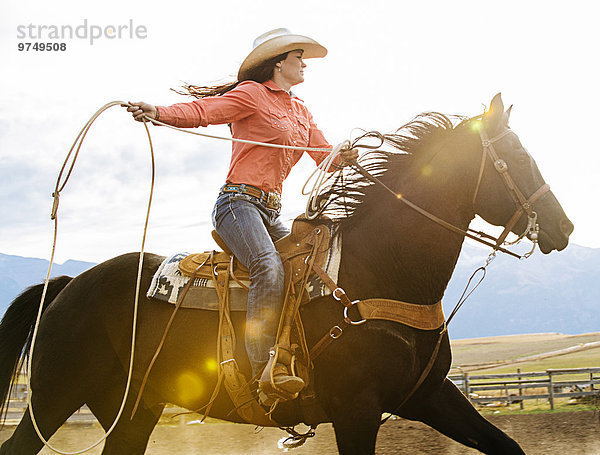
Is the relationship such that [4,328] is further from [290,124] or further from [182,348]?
[290,124]

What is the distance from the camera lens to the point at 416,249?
11.7 feet

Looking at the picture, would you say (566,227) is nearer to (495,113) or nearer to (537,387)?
(495,113)

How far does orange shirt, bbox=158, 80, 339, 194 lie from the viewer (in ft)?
12.3

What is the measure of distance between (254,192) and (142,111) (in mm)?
989

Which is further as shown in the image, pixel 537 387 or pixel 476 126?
pixel 537 387

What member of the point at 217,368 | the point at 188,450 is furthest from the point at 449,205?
the point at 188,450

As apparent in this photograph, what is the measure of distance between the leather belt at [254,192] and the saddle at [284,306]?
1.01 ft

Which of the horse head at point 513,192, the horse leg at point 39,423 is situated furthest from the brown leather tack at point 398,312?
the horse leg at point 39,423

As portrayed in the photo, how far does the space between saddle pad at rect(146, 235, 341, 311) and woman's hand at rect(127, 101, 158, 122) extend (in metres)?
1.29

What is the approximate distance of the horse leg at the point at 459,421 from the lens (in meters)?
3.71

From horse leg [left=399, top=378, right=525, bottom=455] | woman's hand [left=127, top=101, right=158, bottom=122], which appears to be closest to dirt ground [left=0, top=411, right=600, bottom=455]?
horse leg [left=399, top=378, right=525, bottom=455]

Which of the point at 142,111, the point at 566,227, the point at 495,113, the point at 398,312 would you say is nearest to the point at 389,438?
the point at 398,312

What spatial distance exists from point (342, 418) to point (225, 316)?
109cm

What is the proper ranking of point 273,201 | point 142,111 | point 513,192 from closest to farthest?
point 513,192 → point 142,111 → point 273,201
